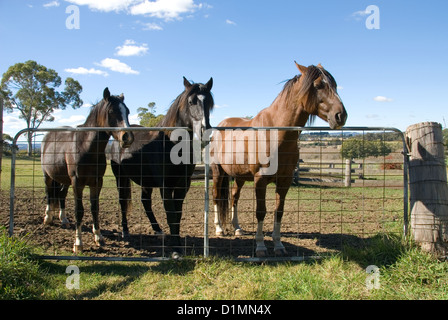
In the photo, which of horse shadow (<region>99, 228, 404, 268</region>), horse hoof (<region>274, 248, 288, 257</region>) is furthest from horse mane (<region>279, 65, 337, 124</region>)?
horse hoof (<region>274, 248, 288, 257</region>)

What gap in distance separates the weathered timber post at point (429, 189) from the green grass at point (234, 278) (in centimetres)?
27

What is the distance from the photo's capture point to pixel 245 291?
288cm

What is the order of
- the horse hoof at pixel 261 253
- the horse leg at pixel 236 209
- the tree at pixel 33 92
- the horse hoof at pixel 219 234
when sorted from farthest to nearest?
the tree at pixel 33 92
the horse leg at pixel 236 209
the horse hoof at pixel 219 234
the horse hoof at pixel 261 253

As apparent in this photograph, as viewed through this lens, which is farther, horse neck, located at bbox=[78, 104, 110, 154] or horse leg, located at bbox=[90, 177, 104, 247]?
horse leg, located at bbox=[90, 177, 104, 247]

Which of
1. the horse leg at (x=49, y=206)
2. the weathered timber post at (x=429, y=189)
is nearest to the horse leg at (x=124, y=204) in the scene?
the horse leg at (x=49, y=206)

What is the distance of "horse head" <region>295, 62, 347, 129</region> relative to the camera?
11.9ft

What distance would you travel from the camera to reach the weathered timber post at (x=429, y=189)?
374 cm

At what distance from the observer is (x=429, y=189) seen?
3.84 meters

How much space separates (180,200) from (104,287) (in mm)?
1507

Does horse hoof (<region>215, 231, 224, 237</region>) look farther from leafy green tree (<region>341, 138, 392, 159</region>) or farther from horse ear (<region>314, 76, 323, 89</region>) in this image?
horse ear (<region>314, 76, 323, 89</region>)

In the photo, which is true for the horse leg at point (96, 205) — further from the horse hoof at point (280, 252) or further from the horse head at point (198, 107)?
the horse hoof at point (280, 252)

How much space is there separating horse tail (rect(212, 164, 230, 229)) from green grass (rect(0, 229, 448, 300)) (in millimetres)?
1830

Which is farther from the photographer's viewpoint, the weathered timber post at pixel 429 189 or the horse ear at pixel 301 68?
the horse ear at pixel 301 68
